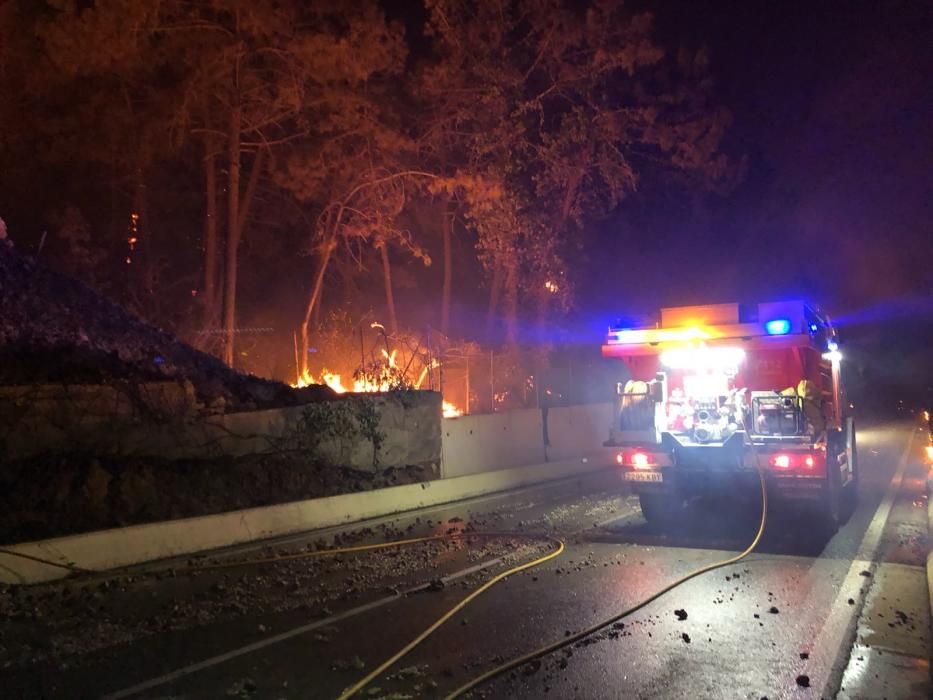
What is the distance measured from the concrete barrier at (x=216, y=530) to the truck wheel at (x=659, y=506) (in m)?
4.54

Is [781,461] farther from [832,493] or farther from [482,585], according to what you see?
[482,585]

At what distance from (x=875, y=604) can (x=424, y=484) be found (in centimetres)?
893

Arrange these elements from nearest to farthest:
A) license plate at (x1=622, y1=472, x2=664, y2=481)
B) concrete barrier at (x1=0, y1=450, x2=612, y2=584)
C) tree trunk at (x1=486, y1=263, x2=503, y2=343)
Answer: concrete barrier at (x1=0, y1=450, x2=612, y2=584)
license plate at (x1=622, y1=472, x2=664, y2=481)
tree trunk at (x1=486, y1=263, x2=503, y2=343)

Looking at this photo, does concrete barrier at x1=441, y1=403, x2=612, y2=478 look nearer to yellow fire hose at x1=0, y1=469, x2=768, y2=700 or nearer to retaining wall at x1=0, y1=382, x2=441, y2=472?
retaining wall at x1=0, y1=382, x2=441, y2=472

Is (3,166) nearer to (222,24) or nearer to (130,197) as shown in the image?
(130,197)

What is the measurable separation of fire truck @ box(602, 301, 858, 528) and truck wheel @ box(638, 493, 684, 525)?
0.06 feet

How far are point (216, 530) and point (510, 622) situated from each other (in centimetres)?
567

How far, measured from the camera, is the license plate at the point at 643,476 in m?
11.7

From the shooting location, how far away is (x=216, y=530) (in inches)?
442

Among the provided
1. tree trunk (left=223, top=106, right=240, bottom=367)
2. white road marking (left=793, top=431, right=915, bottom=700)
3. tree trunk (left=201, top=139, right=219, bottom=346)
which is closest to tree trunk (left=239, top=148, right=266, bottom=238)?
tree trunk (left=201, top=139, right=219, bottom=346)

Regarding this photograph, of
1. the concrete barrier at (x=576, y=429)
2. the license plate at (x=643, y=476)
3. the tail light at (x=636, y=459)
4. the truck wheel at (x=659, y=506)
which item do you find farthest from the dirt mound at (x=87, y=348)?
the concrete barrier at (x=576, y=429)

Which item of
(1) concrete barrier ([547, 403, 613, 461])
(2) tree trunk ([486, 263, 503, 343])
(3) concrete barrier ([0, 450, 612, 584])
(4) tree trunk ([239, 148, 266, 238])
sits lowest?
(3) concrete barrier ([0, 450, 612, 584])

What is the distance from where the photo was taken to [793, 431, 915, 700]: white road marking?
5.79m

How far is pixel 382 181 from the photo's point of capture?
64.7 feet
